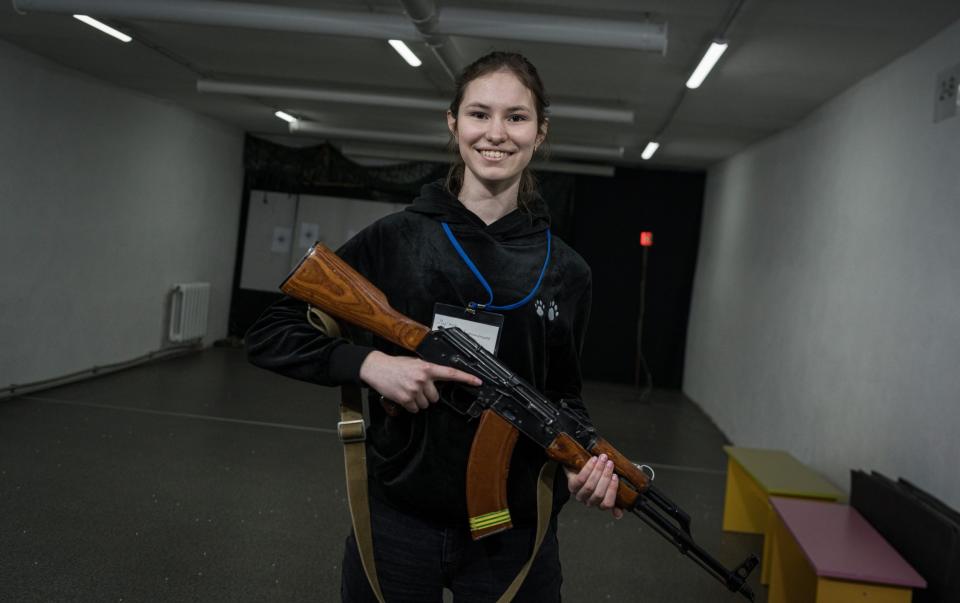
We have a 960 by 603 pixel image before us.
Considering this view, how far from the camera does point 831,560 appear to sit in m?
2.56

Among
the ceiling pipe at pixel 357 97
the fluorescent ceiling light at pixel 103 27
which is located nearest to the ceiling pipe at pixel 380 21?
the fluorescent ceiling light at pixel 103 27

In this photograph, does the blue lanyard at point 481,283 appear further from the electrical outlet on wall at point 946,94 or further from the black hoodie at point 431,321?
the electrical outlet on wall at point 946,94

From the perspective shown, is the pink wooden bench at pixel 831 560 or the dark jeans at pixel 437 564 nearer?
the dark jeans at pixel 437 564

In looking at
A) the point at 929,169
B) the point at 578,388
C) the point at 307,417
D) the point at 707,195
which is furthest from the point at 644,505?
the point at 707,195

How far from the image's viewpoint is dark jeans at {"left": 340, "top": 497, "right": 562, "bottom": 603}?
1217mm

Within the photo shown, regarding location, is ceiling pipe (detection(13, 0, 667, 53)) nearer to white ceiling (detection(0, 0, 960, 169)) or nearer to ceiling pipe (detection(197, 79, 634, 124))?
white ceiling (detection(0, 0, 960, 169))

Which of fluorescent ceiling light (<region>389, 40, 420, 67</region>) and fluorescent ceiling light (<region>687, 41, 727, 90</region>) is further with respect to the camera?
fluorescent ceiling light (<region>389, 40, 420, 67</region>)

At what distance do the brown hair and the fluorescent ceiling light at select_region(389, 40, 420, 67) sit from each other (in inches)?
116

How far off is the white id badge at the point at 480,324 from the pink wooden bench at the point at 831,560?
176cm

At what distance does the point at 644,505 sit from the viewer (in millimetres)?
1348

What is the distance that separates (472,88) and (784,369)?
4403mm

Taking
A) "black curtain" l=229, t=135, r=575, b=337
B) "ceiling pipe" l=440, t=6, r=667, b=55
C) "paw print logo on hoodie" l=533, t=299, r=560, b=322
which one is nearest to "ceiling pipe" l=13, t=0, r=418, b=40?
"ceiling pipe" l=440, t=6, r=667, b=55

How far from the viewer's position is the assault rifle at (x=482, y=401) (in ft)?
3.93

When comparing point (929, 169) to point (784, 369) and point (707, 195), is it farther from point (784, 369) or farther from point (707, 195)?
point (707, 195)
